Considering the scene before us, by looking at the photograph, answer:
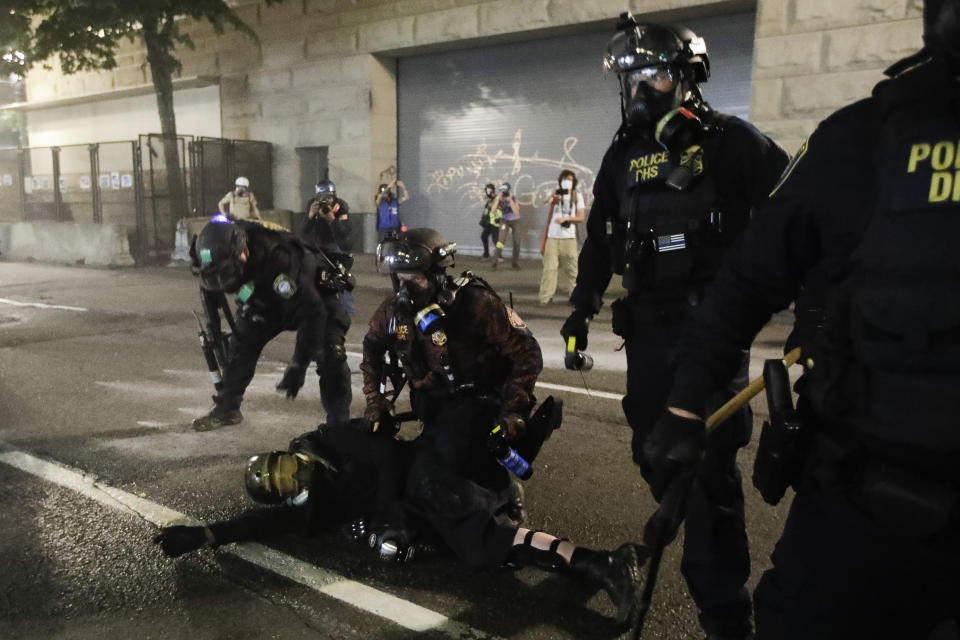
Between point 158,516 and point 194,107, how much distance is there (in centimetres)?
1953

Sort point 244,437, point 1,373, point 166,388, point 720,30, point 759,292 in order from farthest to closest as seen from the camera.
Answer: point 720,30 → point 1,373 → point 166,388 → point 244,437 → point 759,292

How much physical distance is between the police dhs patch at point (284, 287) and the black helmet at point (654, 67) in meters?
2.43

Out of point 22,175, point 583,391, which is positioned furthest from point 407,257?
point 22,175

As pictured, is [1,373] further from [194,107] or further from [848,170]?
[194,107]

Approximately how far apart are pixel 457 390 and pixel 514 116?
13.2 meters

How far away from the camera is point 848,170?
1.41 metres

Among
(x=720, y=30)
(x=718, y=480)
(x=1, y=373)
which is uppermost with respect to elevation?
(x=720, y=30)

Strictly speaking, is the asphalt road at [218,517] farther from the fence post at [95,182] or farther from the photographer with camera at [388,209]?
the fence post at [95,182]

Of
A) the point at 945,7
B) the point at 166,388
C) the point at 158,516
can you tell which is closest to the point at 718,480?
the point at 945,7

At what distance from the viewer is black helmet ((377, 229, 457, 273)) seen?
10.6 feet

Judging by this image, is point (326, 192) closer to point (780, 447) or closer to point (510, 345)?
point (510, 345)

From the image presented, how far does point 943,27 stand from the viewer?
1.27 metres

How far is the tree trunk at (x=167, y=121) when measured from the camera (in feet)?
53.5

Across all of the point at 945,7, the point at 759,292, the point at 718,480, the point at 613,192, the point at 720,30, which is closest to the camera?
the point at 945,7
